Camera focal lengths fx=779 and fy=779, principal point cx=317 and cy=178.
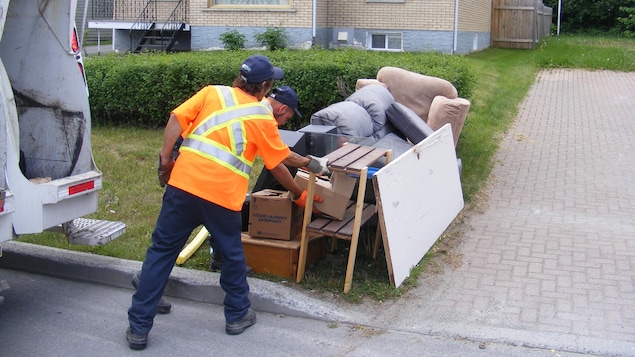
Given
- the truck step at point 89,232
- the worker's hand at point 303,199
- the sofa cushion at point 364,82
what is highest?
the sofa cushion at point 364,82

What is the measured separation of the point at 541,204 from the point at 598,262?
1.70 meters

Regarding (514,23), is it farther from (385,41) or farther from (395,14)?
(395,14)

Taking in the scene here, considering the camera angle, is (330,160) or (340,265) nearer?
(330,160)

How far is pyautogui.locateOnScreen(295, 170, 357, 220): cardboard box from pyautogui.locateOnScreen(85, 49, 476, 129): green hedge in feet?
13.9

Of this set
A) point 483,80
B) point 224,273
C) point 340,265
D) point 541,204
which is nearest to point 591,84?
point 483,80

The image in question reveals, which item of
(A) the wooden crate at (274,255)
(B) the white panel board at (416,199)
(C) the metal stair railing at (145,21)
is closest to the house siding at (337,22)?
(C) the metal stair railing at (145,21)

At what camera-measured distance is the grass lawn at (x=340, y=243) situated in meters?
5.77

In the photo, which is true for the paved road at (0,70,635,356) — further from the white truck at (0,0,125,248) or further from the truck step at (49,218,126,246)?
the white truck at (0,0,125,248)

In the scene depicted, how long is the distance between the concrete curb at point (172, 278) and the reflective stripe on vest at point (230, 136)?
3.54 feet

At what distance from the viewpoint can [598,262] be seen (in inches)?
243

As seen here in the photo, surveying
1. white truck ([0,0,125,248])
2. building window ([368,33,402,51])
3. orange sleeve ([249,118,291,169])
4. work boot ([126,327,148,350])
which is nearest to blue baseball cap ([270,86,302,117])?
orange sleeve ([249,118,291,169])

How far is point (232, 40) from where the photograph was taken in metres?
17.5

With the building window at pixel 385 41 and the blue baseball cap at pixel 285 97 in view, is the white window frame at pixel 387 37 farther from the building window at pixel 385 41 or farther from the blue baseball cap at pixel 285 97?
the blue baseball cap at pixel 285 97

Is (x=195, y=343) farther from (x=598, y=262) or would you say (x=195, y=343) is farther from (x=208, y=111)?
(x=598, y=262)
